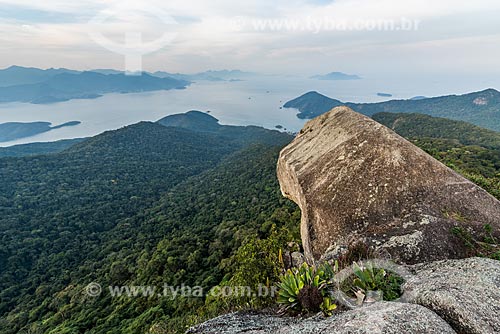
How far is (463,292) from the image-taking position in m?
4.00

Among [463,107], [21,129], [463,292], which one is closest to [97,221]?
[463,292]

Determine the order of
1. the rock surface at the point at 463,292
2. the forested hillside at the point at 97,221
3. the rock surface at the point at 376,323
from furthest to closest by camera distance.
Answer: the forested hillside at the point at 97,221
the rock surface at the point at 463,292
the rock surface at the point at 376,323

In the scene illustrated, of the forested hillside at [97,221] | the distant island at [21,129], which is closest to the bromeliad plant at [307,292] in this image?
the forested hillside at [97,221]

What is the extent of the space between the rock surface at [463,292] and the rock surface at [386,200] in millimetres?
827

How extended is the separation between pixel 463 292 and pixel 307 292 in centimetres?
222

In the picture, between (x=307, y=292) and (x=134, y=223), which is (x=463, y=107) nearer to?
(x=134, y=223)

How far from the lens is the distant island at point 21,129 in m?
168

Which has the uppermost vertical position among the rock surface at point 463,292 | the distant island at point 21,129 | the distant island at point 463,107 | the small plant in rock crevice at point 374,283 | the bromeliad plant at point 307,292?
the distant island at point 463,107

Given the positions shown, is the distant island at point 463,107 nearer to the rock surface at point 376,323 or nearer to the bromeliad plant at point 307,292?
the bromeliad plant at point 307,292

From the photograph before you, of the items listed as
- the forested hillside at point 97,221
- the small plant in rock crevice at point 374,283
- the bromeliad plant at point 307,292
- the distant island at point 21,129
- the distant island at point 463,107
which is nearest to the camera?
the small plant in rock crevice at point 374,283

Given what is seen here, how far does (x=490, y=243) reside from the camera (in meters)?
5.90

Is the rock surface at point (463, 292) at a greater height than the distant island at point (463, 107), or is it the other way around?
the distant island at point (463, 107)

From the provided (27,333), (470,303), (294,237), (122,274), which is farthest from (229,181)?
(470,303)

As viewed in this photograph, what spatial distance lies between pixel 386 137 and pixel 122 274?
1104 inches
